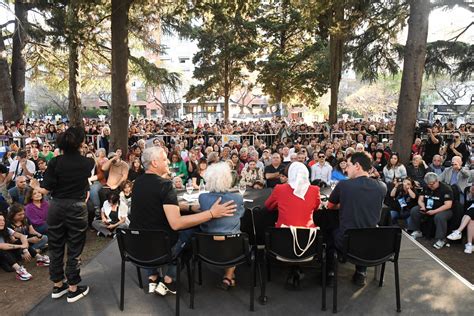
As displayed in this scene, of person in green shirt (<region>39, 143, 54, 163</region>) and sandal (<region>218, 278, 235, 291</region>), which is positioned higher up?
person in green shirt (<region>39, 143, 54, 163</region>)

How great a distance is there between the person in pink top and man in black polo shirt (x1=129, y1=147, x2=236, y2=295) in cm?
283

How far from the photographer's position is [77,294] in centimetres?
374

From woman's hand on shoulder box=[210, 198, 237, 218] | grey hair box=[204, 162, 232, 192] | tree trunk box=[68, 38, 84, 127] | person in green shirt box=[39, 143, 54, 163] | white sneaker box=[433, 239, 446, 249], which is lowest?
white sneaker box=[433, 239, 446, 249]

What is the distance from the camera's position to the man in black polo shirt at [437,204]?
18.4ft

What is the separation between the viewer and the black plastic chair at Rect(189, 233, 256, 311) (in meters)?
3.30

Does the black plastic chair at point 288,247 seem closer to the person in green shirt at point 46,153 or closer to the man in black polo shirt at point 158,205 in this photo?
the man in black polo shirt at point 158,205

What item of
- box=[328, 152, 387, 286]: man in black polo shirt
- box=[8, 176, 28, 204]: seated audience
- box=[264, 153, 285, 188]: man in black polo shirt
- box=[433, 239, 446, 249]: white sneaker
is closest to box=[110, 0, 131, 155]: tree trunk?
box=[8, 176, 28, 204]: seated audience

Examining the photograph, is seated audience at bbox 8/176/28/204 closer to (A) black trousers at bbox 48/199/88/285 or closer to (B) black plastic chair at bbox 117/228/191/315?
(A) black trousers at bbox 48/199/88/285

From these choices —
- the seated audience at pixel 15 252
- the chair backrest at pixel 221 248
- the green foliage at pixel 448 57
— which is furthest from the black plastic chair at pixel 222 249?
the green foliage at pixel 448 57

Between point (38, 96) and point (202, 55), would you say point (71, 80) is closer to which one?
point (202, 55)

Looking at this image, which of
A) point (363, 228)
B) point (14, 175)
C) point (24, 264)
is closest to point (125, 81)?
point (14, 175)

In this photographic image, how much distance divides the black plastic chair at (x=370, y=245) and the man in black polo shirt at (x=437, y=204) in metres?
2.63

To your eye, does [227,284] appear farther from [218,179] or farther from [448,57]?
[448,57]

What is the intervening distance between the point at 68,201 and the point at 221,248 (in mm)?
1590
